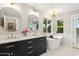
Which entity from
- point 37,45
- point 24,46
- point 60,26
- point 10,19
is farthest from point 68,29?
point 10,19

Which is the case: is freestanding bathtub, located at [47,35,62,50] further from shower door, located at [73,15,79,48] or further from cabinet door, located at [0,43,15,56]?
cabinet door, located at [0,43,15,56]

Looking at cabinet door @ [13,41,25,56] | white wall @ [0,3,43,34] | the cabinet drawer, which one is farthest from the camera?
white wall @ [0,3,43,34]

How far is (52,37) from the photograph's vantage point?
2.09m

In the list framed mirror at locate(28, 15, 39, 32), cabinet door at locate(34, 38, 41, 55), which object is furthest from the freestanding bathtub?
framed mirror at locate(28, 15, 39, 32)

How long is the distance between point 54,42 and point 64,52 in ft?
0.93

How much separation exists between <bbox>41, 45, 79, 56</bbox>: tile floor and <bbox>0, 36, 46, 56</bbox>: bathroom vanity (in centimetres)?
15

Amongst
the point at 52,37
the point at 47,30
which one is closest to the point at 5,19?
the point at 47,30

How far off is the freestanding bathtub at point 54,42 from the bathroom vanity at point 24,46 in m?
0.11

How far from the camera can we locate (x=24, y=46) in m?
2.04

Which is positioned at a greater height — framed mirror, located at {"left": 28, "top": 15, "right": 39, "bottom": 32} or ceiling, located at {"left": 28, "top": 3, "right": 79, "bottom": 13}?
ceiling, located at {"left": 28, "top": 3, "right": 79, "bottom": 13}

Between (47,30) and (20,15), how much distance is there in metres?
0.65

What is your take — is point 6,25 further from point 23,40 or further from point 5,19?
point 23,40

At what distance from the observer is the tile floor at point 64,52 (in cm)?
199

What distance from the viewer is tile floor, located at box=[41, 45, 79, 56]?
6.52 ft
